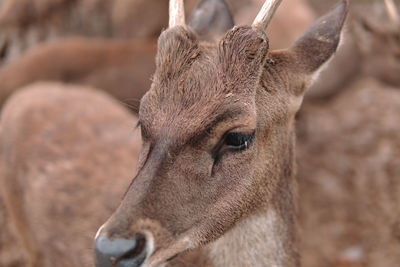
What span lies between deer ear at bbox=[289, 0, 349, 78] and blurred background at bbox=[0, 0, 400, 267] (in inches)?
68.8

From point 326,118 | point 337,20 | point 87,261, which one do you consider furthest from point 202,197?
point 326,118

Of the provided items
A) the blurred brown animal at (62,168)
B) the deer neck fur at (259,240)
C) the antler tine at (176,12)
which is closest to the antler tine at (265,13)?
the antler tine at (176,12)

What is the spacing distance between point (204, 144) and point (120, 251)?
2.18 feet

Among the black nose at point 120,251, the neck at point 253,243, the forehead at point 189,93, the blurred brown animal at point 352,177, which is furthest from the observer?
the blurred brown animal at point 352,177

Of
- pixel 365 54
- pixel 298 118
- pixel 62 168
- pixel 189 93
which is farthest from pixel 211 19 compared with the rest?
pixel 365 54

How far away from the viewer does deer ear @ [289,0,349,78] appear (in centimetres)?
321

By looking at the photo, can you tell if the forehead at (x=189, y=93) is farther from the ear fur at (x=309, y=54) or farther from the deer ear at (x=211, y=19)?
the deer ear at (x=211, y=19)

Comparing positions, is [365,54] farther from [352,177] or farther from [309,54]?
[309,54]

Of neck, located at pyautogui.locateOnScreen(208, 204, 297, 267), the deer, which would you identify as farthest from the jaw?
the deer

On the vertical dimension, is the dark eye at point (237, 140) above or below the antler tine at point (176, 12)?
below

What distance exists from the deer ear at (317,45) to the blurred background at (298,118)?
5.73 ft

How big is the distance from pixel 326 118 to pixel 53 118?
4.24 m

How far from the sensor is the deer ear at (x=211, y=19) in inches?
146

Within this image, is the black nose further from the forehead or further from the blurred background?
the blurred background
